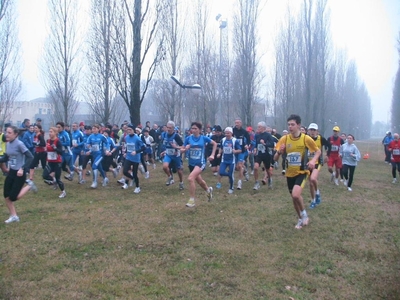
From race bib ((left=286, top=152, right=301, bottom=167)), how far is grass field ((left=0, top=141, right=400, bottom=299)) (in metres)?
1.33

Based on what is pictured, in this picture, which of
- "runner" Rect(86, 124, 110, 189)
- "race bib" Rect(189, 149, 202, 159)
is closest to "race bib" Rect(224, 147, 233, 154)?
"race bib" Rect(189, 149, 202, 159)

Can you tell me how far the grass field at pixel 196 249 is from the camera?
4.75 metres

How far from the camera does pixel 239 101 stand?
1115 inches

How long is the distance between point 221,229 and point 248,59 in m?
21.0

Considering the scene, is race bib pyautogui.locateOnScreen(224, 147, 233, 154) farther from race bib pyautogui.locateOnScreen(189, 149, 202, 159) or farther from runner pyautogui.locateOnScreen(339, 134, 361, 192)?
runner pyautogui.locateOnScreen(339, 134, 361, 192)

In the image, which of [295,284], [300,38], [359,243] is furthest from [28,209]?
[300,38]

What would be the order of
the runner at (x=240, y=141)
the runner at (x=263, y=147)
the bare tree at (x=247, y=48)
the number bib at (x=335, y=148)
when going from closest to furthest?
the runner at (x=263, y=147) → the runner at (x=240, y=141) → the number bib at (x=335, y=148) → the bare tree at (x=247, y=48)

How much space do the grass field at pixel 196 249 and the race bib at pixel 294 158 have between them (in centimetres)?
133

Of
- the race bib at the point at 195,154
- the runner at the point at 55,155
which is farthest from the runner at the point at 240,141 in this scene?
the runner at the point at 55,155

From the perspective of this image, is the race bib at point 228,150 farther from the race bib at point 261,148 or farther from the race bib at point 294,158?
the race bib at point 294,158

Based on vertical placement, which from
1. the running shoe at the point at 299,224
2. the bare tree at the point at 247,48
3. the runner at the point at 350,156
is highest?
the bare tree at the point at 247,48

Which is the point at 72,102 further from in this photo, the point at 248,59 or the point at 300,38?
the point at 300,38

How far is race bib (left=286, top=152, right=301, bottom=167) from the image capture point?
7.43m

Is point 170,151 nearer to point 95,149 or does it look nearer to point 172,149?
point 172,149
